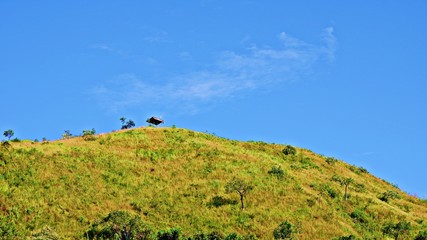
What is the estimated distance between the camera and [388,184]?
305 feet

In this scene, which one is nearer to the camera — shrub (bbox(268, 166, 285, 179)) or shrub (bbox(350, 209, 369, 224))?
shrub (bbox(350, 209, 369, 224))

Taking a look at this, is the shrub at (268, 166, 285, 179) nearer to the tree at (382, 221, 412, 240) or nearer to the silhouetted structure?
the tree at (382, 221, 412, 240)

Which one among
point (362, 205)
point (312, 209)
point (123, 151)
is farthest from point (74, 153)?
point (362, 205)

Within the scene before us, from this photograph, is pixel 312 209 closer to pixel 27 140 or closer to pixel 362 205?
pixel 362 205

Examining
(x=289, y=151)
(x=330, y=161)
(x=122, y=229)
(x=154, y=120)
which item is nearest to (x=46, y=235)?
(x=122, y=229)

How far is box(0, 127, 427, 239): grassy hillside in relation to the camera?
53969 mm

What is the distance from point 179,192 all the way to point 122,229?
53.1 ft

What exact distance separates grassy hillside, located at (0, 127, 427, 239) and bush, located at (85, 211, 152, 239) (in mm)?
2026

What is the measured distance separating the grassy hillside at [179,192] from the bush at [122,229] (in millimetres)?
2026

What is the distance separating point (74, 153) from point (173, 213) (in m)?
20.4

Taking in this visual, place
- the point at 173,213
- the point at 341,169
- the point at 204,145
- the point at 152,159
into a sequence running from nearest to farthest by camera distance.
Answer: the point at 173,213
the point at 152,159
the point at 204,145
the point at 341,169

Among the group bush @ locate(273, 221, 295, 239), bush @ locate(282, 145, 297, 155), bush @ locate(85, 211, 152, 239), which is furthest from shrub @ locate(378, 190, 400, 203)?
bush @ locate(85, 211, 152, 239)

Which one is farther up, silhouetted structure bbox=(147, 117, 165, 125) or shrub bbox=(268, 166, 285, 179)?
silhouetted structure bbox=(147, 117, 165, 125)

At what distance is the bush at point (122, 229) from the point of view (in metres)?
47.5
